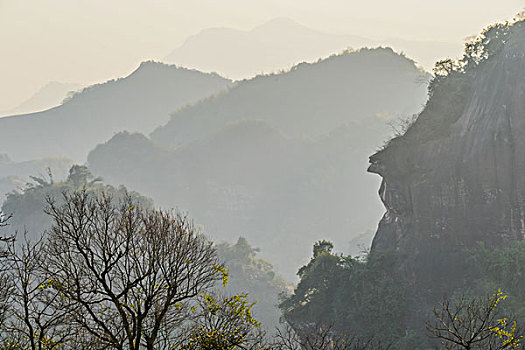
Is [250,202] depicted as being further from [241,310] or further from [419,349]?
[241,310]

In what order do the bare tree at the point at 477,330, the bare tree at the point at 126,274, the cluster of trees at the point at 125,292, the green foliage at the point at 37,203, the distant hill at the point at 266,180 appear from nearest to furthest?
1. the bare tree at the point at 477,330
2. the cluster of trees at the point at 125,292
3. the bare tree at the point at 126,274
4. the green foliage at the point at 37,203
5. the distant hill at the point at 266,180

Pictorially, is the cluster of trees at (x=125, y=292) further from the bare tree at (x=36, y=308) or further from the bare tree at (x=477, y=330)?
the bare tree at (x=477, y=330)

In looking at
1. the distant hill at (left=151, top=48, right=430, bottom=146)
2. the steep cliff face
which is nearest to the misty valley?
the steep cliff face

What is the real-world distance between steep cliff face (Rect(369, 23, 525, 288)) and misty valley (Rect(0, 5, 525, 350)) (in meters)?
0.08

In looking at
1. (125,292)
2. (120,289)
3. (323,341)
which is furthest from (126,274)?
(323,341)

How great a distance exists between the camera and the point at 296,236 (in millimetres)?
109250

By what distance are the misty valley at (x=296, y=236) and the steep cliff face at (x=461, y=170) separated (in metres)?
0.08

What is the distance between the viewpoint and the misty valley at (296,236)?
14164 mm

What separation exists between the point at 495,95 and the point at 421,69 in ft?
517

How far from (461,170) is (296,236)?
82.5 meters

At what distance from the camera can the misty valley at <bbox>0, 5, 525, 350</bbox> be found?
1416 cm

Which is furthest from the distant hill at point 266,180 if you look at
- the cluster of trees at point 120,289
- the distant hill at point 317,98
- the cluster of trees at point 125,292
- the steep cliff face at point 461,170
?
A: the cluster of trees at point 120,289

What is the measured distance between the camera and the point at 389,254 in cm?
2914

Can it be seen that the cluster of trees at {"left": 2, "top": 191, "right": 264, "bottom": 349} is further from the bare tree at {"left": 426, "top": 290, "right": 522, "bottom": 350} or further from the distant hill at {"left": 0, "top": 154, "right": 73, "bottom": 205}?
the distant hill at {"left": 0, "top": 154, "right": 73, "bottom": 205}
